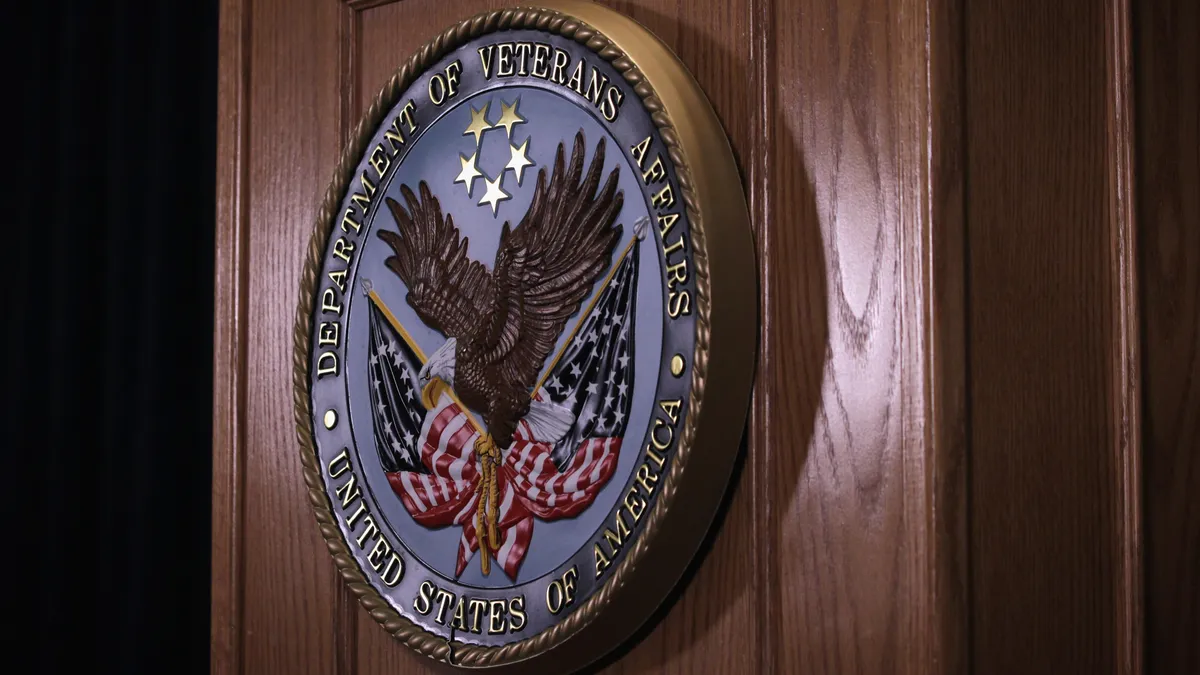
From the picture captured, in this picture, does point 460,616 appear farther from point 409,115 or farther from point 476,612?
point 409,115

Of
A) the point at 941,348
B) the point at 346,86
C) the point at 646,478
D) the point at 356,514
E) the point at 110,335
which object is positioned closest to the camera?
the point at 941,348

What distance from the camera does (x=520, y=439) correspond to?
1.07 m

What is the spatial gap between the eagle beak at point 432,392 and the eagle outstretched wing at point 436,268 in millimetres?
50

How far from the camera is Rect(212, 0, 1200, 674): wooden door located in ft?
2.92

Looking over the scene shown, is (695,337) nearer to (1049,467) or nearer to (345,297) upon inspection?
(1049,467)

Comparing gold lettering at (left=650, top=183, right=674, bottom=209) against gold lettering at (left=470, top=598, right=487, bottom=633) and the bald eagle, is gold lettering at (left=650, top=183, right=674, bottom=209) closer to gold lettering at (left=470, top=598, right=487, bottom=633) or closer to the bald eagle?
the bald eagle

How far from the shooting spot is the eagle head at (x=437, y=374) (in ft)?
3.69

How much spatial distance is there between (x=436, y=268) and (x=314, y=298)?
0.19 metres

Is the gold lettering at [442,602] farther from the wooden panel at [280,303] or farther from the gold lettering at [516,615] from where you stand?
the wooden panel at [280,303]

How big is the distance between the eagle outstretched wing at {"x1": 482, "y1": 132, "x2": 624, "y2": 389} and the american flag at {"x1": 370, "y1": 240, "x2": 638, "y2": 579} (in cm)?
2

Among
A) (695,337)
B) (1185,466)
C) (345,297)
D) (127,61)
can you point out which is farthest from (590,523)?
(127,61)


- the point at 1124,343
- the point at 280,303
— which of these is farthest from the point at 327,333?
the point at 1124,343

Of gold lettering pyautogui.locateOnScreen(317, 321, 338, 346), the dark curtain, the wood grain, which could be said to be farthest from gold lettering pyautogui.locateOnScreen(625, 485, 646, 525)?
the dark curtain

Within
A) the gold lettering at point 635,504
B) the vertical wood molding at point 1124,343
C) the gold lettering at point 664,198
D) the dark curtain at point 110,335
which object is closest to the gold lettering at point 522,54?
the gold lettering at point 664,198
